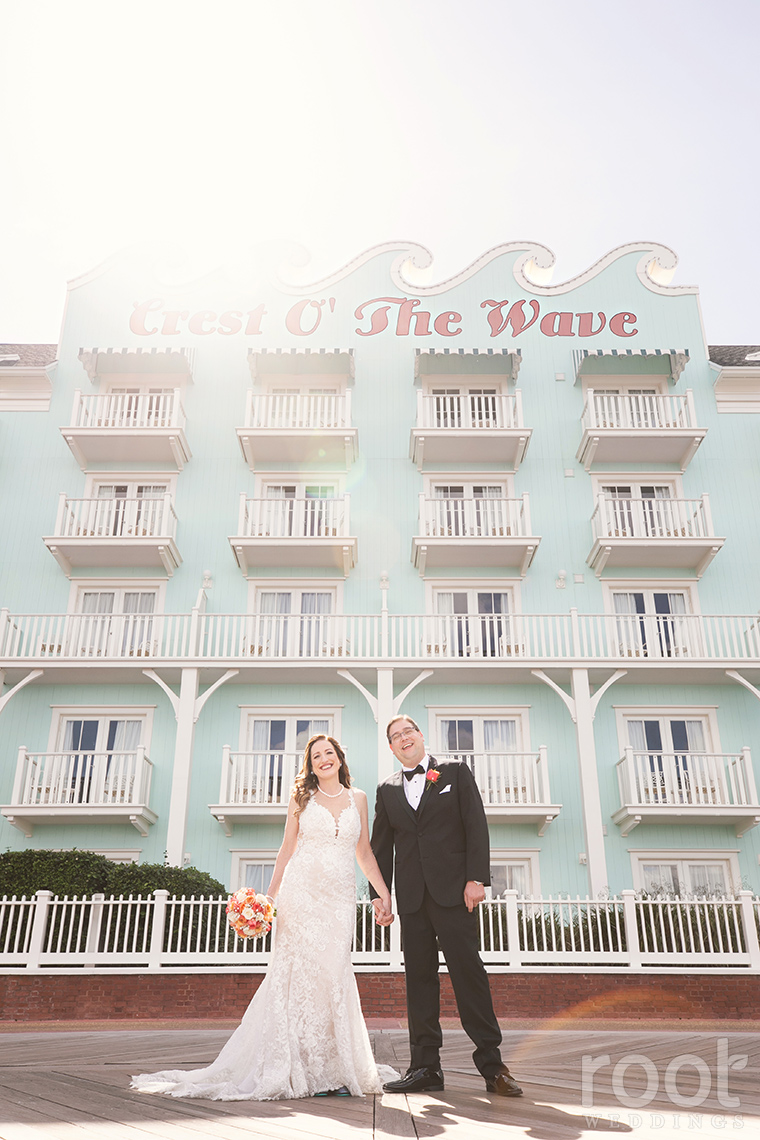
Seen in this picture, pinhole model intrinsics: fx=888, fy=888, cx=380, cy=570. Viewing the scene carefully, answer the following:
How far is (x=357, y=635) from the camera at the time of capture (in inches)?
721

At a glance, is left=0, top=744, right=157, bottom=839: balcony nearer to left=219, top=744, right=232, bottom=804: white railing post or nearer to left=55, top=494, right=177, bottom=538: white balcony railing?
left=219, top=744, right=232, bottom=804: white railing post

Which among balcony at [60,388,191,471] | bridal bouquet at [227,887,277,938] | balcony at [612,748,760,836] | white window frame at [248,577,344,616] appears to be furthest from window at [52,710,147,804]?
bridal bouquet at [227,887,277,938]

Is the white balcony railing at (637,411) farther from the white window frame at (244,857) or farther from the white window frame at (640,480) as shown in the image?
the white window frame at (244,857)

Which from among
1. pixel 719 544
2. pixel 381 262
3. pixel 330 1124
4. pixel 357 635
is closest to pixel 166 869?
pixel 357 635

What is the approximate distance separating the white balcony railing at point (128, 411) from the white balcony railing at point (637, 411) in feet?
31.1

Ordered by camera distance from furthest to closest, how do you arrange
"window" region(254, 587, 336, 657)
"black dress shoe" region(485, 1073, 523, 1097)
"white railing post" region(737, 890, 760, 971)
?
"window" region(254, 587, 336, 657) → "white railing post" region(737, 890, 760, 971) → "black dress shoe" region(485, 1073, 523, 1097)

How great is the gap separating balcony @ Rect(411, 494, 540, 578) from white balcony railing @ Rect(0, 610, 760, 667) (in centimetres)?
142

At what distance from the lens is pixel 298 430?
65.0 feet

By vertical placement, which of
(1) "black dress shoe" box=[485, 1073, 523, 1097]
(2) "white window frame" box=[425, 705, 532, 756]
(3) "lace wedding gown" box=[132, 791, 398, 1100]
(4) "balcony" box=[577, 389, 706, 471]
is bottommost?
(1) "black dress shoe" box=[485, 1073, 523, 1097]

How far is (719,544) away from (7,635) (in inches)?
580

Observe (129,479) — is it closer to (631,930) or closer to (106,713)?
(106,713)

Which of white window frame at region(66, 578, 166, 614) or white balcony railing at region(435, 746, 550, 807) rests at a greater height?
white window frame at region(66, 578, 166, 614)

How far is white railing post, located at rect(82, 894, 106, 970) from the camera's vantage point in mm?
11336

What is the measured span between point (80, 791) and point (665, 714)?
11719 mm
